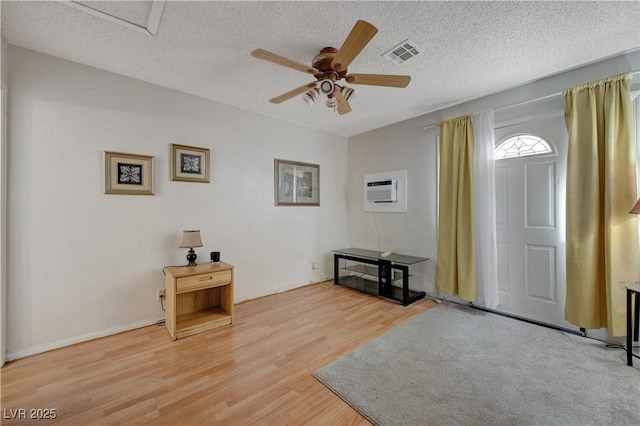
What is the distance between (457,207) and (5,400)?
14.0ft

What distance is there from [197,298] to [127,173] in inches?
60.2

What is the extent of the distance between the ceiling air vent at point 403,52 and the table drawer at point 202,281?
2.63 m

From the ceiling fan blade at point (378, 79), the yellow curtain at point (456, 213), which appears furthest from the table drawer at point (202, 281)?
the yellow curtain at point (456, 213)

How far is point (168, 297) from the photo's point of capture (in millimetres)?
2529

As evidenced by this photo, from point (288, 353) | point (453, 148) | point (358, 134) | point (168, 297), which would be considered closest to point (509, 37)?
point (453, 148)

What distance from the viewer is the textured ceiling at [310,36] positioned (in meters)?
1.71

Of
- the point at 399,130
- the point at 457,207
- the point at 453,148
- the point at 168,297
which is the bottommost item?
the point at 168,297

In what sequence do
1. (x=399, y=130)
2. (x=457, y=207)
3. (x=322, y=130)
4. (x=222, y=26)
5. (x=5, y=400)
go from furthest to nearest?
(x=322, y=130) → (x=399, y=130) → (x=457, y=207) → (x=222, y=26) → (x=5, y=400)

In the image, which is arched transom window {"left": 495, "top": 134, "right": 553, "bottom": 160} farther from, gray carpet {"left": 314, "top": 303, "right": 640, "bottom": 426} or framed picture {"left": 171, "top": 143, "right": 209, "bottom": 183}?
framed picture {"left": 171, "top": 143, "right": 209, "bottom": 183}

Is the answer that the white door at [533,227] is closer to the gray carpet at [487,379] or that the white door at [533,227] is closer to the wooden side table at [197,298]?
the gray carpet at [487,379]

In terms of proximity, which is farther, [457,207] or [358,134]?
[358,134]

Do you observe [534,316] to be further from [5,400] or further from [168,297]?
[5,400]

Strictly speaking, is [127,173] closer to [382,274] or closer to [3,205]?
[3,205]

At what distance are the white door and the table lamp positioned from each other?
137 inches
